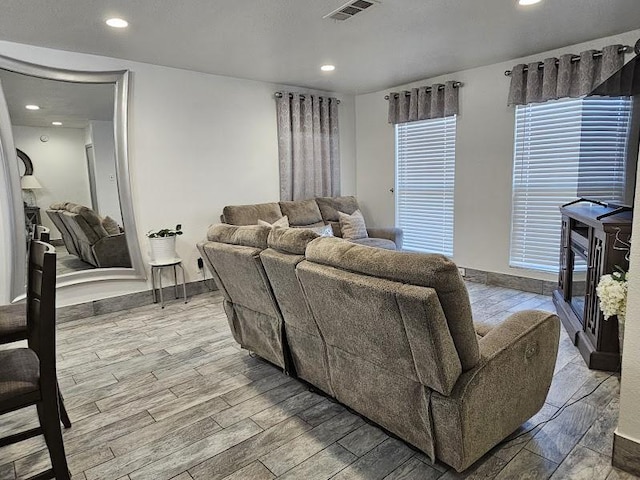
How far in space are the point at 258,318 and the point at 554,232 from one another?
3.29 metres

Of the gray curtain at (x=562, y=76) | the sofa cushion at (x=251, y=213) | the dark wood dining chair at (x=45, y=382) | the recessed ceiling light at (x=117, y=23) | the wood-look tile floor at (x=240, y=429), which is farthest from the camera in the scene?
the sofa cushion at (x=251, y=213)

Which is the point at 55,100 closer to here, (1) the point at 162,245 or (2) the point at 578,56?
(1) the point at 162,245

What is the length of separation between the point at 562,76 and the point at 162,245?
166 inches

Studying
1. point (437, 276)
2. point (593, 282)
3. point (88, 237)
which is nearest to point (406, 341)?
point (437, 276)

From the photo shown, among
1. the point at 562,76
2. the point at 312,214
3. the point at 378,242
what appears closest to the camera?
the point at 562,76

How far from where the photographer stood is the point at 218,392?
2523 mm

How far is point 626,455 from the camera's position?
1.74 m

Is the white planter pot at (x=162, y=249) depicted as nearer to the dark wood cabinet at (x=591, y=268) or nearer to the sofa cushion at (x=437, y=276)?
the sofa cushion at (x=437, y=276)

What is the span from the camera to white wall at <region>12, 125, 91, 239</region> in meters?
3.58

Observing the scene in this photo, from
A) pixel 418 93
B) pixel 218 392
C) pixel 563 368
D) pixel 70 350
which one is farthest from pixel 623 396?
pixel 418 93

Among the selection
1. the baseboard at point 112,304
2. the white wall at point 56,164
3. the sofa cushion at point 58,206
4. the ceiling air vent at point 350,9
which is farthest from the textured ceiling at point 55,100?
the ceiling air vent at point 350,9

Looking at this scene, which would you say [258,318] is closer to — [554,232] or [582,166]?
[582,166]

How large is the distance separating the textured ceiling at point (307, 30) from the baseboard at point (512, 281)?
233 centimetres

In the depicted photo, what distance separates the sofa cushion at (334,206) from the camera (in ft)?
18.0
